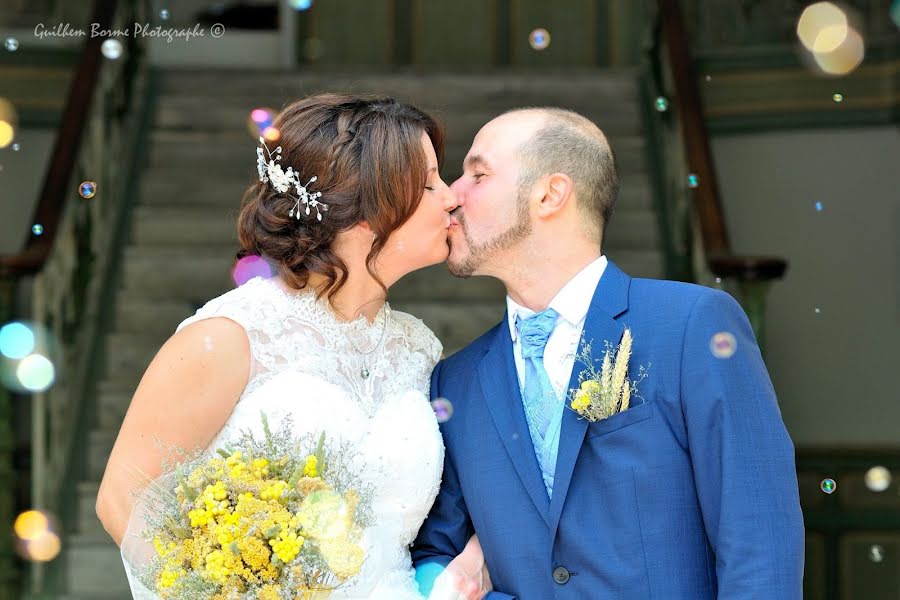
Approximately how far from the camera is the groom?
86.0 inches

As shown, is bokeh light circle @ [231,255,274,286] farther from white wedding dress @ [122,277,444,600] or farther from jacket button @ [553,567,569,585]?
jacket button @ [553,567,569,585]

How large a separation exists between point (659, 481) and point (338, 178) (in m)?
1.05

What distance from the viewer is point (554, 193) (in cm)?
258

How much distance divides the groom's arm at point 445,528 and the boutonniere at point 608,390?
1.53 ft

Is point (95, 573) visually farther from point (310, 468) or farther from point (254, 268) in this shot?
point (310, 468)

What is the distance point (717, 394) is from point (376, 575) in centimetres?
90

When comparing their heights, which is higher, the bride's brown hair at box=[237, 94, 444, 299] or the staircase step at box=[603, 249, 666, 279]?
the bride's brown hair at box=[237, 94, 444, 299]

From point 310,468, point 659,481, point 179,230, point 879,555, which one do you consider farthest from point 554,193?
point 879,555

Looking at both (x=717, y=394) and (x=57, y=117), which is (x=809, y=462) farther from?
(x=57, y=117)

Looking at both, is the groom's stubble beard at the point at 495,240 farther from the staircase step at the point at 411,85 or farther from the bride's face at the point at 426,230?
the staircase step at the point at 411,85

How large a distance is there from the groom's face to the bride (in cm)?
5

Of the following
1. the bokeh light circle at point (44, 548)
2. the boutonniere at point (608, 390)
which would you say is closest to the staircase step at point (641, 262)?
the bokeh light circle at point (44, 548)

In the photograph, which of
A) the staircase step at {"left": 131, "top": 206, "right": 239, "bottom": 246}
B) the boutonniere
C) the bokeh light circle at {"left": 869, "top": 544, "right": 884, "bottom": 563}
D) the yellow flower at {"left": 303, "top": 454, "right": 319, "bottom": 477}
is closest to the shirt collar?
the boutonniere

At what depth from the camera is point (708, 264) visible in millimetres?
4543
